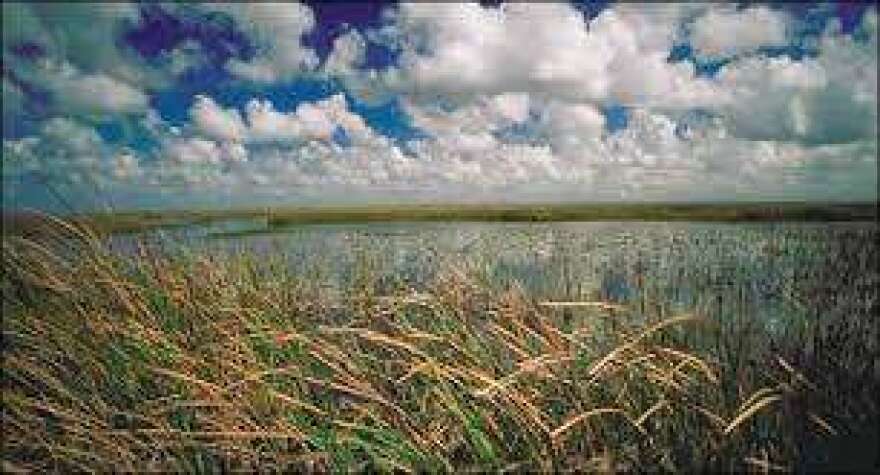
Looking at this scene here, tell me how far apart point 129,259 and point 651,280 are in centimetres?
419

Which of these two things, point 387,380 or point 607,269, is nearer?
point 387,380

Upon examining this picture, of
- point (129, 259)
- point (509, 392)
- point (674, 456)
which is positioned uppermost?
point (129, 259)

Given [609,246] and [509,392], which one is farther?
[609,246]

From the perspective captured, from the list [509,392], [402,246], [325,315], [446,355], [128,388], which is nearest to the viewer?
[509,392]

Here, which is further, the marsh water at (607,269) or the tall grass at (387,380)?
the marsh water at (607,269)

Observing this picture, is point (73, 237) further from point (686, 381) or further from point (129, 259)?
point (686, 381)

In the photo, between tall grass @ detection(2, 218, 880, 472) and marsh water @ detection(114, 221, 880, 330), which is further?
marsh water @ detection(114, 221, 880, 330)

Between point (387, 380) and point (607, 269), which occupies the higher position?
point (607, 269)

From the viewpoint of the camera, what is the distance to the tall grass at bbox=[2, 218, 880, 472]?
13.9 ft

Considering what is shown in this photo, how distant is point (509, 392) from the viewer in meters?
4.16

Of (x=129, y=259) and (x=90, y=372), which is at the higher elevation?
(x=129, y=259)

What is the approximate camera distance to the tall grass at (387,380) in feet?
13.9

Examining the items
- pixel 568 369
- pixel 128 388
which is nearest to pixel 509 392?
pixel 568 369

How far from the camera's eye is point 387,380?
17.0 feet
